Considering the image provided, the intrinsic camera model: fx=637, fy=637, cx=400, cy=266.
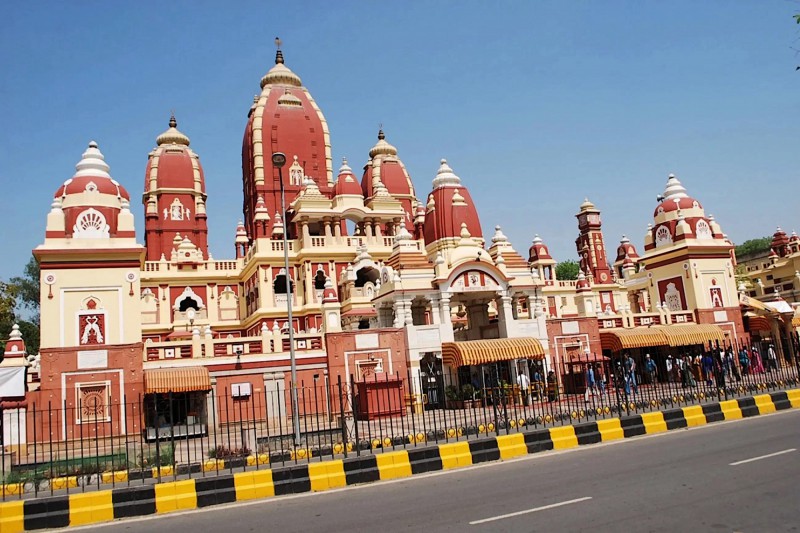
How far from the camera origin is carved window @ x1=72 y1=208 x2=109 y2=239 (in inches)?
866

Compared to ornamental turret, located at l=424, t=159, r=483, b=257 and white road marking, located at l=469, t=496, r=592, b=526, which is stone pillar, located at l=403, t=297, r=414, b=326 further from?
white road marking, located at l=469, t=496, r=592, b=526

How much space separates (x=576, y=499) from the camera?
8688mm

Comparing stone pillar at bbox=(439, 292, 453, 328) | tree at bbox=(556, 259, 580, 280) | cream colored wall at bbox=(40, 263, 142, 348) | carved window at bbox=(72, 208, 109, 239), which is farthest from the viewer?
tree at bbox=(556, 259, 580, 280)

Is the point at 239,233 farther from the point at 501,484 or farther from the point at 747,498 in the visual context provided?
the point at 747,498

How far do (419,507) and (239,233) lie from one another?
34.7 metres

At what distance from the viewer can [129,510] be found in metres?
9.94

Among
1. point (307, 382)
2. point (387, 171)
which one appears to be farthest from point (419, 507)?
point (387, 171)

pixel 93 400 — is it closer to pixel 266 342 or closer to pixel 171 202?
pixel 266 342

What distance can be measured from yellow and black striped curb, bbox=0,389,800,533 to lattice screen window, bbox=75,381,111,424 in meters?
11.6

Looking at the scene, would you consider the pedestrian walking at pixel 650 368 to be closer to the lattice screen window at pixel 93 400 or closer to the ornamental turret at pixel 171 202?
the lattice screen window at pixel 93 400

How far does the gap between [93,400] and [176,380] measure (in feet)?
8.61

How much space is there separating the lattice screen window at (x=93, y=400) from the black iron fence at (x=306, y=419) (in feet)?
0.24

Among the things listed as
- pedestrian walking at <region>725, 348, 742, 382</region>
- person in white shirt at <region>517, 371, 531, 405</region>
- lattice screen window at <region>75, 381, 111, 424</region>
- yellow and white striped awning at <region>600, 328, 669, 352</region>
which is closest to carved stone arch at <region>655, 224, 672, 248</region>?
yellow and white striped awning at <region>600, 328, 669, 352</region>

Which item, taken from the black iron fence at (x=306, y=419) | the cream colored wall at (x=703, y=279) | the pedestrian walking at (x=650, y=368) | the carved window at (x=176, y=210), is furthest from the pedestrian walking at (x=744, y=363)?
the carved window at (x=176, y=210)
